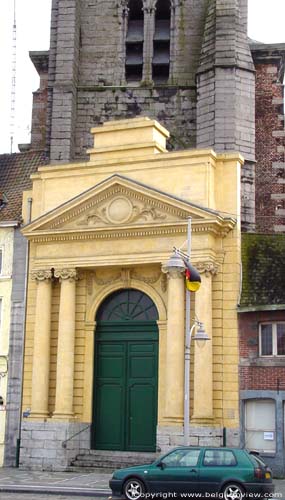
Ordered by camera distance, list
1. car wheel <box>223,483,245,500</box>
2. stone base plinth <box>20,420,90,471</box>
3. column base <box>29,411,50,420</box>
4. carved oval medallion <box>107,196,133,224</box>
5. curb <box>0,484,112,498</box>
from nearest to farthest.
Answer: car wheel <box>223,483,245,500</box> → curb <box>0,484,112,498</box> → stone base plinth <box>20,420,90,471</box> → column base <box>29,411,50,420</box> → carved oval medallion <box>107,196,133,224</box>

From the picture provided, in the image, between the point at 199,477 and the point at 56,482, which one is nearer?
the point at 199,477

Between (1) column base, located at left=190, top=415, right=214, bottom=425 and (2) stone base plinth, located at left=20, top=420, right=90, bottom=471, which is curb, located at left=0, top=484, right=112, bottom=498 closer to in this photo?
(2) stone base plinth, located at left=20, top=420, right=90, bottom=471

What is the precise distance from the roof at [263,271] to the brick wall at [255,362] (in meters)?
0.38

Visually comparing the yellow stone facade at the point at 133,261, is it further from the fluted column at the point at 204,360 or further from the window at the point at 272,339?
the window at the point at 272,339

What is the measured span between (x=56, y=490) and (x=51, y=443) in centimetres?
575

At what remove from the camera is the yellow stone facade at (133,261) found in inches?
1104

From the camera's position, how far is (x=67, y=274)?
99.0 ft

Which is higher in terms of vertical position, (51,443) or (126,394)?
(126,394)

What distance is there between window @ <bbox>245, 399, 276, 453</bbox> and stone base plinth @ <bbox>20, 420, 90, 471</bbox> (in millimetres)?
5663

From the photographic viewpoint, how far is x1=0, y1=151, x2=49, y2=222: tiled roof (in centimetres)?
3288

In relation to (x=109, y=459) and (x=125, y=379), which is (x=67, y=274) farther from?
(x=109, y=459)

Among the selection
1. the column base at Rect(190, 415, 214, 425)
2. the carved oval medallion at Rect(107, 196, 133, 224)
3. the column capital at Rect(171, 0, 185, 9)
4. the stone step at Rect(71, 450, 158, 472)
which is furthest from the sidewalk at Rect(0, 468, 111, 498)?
the column capital at Rect(171, 0, 185, 9)

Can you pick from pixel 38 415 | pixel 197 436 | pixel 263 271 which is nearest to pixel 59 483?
pixel 38 415

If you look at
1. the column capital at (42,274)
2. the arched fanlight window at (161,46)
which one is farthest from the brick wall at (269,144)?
the column capital at (42,274)
